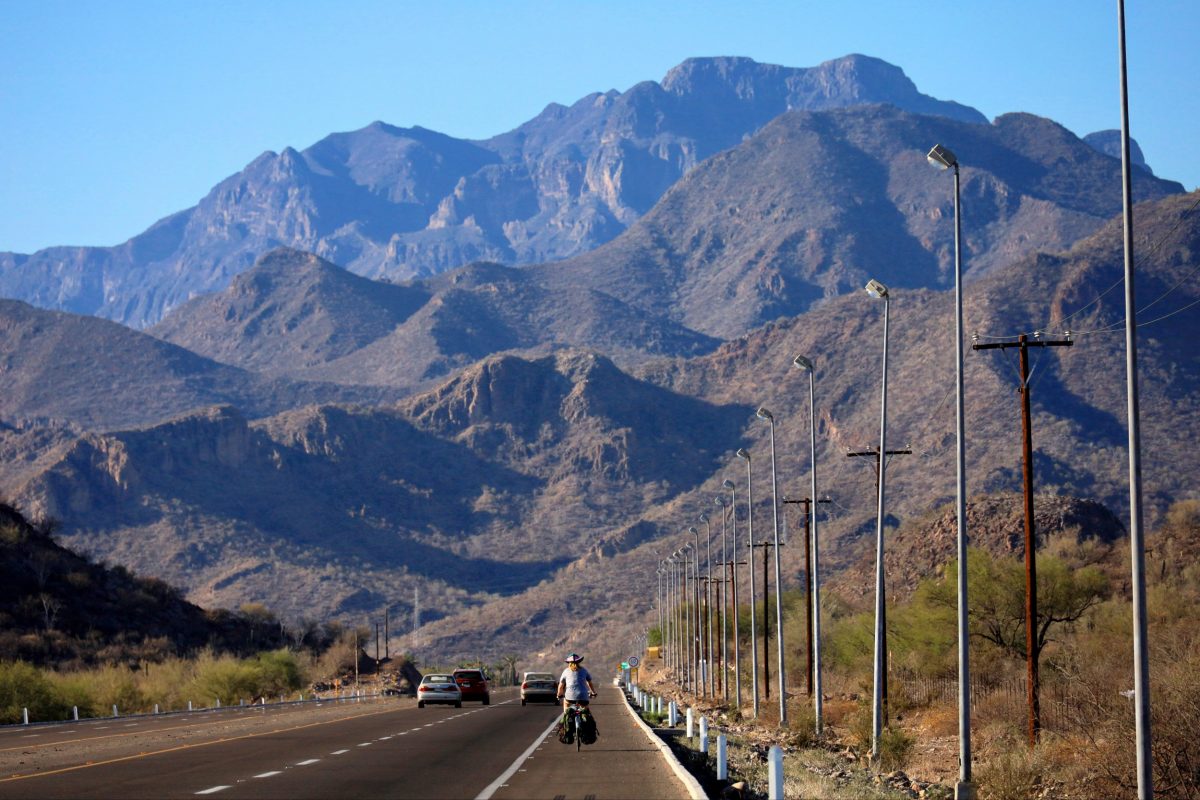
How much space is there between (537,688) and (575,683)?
34104 mm

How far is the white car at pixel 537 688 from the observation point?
63.2 m

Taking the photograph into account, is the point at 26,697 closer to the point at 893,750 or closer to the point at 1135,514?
the point at 893,750

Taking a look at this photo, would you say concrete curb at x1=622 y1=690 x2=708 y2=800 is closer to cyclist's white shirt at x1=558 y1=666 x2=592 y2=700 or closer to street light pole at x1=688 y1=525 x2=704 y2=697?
cyclist's white shirt at x1=558 y1=666 x2=592 y2=700

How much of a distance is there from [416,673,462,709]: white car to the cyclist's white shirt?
2912cm

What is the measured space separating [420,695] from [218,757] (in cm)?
3092

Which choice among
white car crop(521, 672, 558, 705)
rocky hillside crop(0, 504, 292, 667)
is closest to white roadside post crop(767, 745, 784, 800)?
white car crop(521, 672, 558, 705)

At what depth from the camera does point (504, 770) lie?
2564 cm

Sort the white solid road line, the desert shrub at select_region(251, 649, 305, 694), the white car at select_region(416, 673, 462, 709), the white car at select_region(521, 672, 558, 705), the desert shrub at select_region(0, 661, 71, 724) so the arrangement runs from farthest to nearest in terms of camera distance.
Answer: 1. the desert shrub at select_region(251, 649, 305, 694)
2. the white car at select_region(521, 672, 558, 705)
3. the white car at select_region(416, 673, 462, 709)
4. the desert shrub at select_region(0, 661, 71, 724)
5. the white solid road line

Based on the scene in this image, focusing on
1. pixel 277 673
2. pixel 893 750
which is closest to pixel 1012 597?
pixel 893 750

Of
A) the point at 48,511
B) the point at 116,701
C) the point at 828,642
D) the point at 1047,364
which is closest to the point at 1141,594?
the point at 116,701

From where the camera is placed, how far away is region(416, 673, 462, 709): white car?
5881 cm

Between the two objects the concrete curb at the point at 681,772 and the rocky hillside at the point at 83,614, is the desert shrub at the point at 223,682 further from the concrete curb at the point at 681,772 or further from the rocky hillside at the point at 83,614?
the concrete curb at the point at 681,772

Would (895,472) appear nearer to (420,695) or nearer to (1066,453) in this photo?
(1066,453)

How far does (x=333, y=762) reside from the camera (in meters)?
27.1
